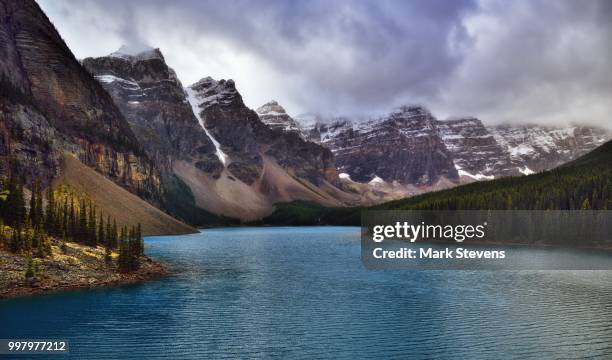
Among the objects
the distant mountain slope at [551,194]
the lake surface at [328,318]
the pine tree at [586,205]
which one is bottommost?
the lake surface at [328,318]

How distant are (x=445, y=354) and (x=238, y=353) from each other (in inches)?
540

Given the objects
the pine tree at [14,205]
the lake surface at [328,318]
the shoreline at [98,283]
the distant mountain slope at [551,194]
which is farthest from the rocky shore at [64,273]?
the distant mountain slope at [551,194]

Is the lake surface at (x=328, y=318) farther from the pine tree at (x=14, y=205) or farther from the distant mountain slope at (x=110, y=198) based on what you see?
the distant mountain slope at (x=110, y=198)

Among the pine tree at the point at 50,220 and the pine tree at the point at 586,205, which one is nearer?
the pine tree at the point at 50,220

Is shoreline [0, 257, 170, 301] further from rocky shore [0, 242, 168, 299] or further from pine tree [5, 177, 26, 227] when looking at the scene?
pine tree [5, 177, 26, 227]

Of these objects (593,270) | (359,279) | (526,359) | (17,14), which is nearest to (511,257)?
(593,270)

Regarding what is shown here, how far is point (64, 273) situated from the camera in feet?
190

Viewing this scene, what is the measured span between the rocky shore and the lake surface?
309 centimetres

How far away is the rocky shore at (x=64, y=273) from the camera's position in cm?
5238

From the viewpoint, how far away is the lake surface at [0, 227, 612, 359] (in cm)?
3428

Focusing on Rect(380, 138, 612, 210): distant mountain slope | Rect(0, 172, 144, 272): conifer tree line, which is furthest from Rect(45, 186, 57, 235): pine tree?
Rect(380, 138, 612, 210): distant mountain slope

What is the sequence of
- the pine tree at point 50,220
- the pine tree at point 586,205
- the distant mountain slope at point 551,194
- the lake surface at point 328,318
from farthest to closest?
the distant mountain slope at point 551,194 < the pine tree at point 586,205 < the pine tree at point 50,220 < the lake surface at point 328,318

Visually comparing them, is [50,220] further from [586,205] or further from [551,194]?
[551,194]

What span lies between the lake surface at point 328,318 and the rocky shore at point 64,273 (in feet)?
10.1
